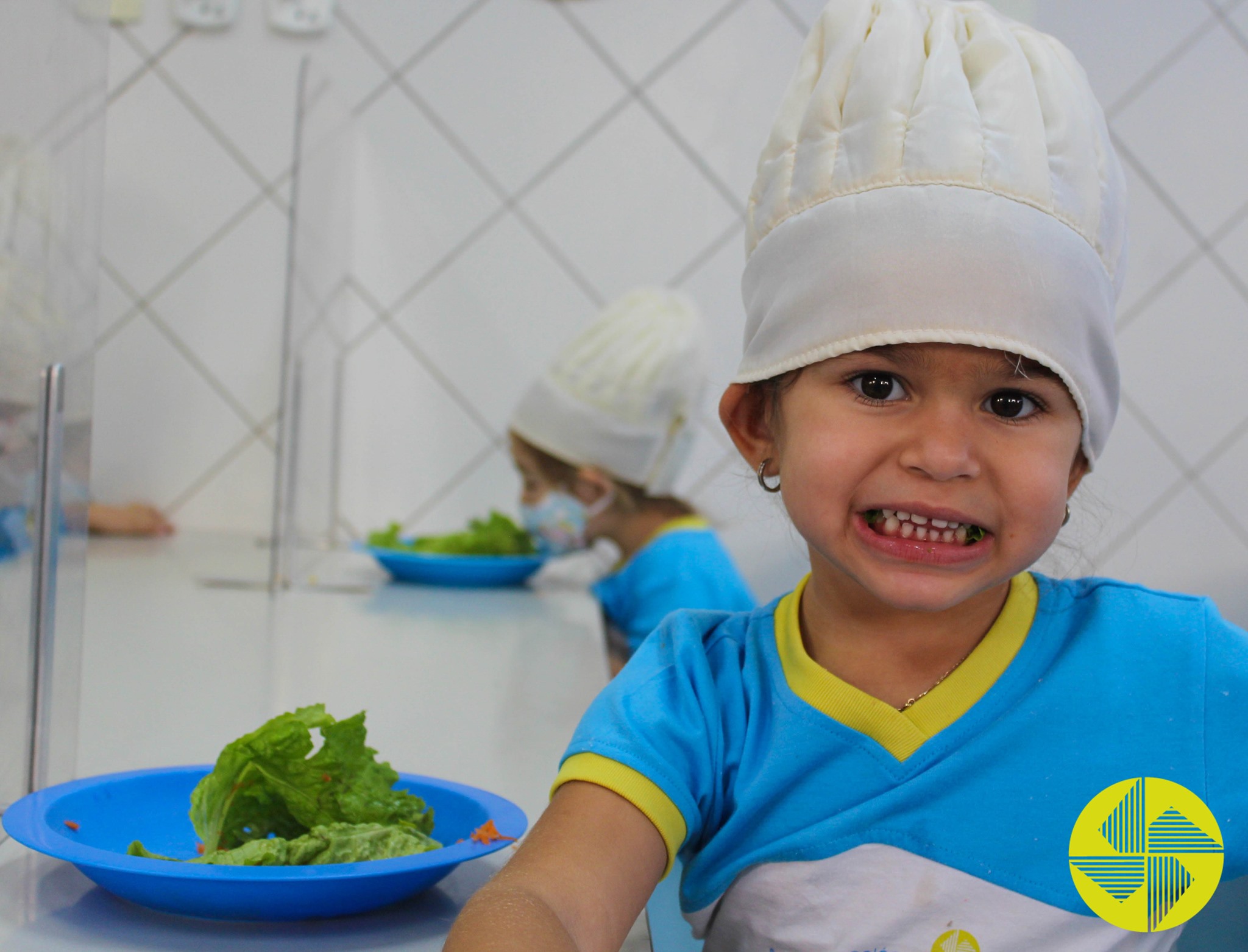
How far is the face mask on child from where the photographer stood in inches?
65.7

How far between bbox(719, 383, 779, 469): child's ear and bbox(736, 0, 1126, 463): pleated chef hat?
0.06m

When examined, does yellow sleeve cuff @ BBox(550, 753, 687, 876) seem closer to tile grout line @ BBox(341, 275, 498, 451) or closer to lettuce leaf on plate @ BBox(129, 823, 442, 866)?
lettuce leaf on plate @ BBox(129, 823, 442, 866)

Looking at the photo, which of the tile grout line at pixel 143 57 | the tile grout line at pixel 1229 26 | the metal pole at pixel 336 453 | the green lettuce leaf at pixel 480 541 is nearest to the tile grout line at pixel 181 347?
the metal pole at pixel 336 453

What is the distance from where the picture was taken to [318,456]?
175 centimetres

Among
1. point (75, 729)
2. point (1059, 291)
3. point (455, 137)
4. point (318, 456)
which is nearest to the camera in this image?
point (1059, 291)

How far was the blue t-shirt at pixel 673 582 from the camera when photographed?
152 cm

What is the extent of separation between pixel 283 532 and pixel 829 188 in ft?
3.38

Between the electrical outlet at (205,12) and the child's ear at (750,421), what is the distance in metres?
1.63

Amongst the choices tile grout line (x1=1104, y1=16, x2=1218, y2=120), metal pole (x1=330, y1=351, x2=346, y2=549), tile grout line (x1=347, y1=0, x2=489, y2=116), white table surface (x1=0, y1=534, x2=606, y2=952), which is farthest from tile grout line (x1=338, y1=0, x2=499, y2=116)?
tile grout line (x1=1104, y1=16, x2=1218, y2=120)

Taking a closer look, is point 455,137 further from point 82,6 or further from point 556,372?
point 82,6

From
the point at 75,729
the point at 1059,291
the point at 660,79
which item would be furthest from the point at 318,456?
the point at 1059,291

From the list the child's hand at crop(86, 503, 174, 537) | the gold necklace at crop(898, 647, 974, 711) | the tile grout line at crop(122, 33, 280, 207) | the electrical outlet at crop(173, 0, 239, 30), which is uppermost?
the electrical outlet at crop(173, 0, 239, 30)

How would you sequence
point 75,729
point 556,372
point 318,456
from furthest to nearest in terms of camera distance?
1. point 318,456
2. point 556,372
3. point 75,729

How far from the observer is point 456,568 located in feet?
5.47
